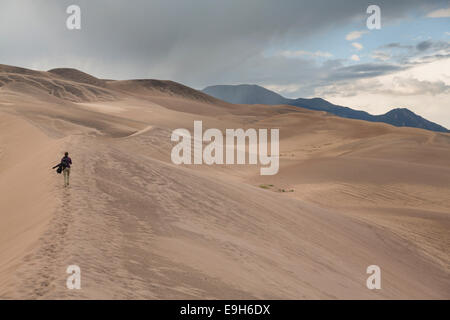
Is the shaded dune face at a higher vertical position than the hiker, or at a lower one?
lower

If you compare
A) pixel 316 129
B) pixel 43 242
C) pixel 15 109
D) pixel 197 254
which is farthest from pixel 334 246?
pixel 316 129

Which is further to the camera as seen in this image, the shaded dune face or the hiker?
the hiker

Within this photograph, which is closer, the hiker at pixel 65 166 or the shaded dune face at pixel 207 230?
the shaded dune face at pixel 207 230

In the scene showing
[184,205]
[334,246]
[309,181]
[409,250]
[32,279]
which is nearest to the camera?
[32,279]

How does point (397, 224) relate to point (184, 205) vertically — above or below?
below

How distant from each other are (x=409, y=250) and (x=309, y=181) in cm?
905

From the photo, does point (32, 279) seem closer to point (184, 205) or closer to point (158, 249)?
point (158, 249)

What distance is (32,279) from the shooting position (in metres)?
4.27

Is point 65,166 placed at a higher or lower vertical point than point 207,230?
higher

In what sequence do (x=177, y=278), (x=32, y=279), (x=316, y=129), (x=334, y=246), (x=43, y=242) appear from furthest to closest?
(x=316, y=129), (x=334, y=246), (x=43, y=242), (x=177, y=278), (x=32, y=279)

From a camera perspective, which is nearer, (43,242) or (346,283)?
(43,242)

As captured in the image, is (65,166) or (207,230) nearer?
(207,230)

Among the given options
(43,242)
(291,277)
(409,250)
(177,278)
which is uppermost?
(43,242)

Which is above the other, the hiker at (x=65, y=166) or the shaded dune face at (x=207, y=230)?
the hiker at (x=65, y=166)
